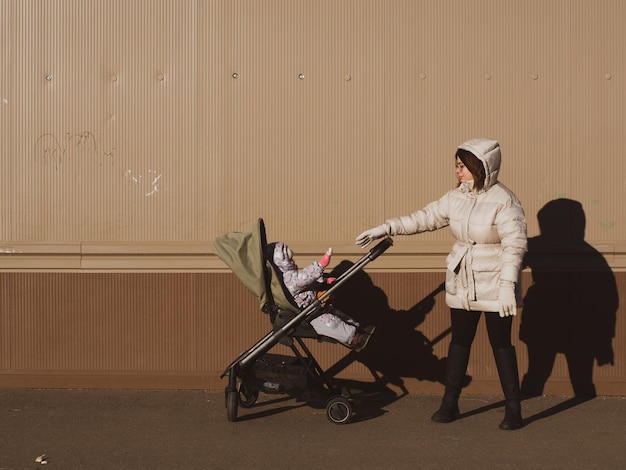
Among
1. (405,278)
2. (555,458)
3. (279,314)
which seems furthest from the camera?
(405,278)

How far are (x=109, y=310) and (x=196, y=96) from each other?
1654 mm

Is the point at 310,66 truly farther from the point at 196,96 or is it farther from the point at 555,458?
the point at 555,458

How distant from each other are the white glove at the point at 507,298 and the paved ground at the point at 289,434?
2.60ft

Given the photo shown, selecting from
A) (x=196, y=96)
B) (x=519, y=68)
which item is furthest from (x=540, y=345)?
(x=196, y=96)

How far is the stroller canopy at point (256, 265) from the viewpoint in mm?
6320

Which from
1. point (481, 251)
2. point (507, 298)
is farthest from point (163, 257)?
point (507, 298)

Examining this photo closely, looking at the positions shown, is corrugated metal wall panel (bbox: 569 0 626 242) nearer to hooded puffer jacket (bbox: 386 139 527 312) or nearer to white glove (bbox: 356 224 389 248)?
hooded puffer jacket (bbox: 386 139 527 312)

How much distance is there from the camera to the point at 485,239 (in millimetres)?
6352

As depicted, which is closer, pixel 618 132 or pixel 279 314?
pixel 279 314

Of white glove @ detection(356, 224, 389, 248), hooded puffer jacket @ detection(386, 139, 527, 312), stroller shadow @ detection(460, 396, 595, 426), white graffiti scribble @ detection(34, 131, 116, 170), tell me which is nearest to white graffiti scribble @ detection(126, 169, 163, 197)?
white graffiti scribble @ detection(34, 131, 116, 170)

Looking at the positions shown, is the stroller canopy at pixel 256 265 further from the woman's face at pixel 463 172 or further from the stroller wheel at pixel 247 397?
the woman's face at pixel 463 172

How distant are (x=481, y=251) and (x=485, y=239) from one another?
0.26ft

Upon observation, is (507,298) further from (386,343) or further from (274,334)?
(386,343)

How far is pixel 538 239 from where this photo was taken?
7.51 metres
